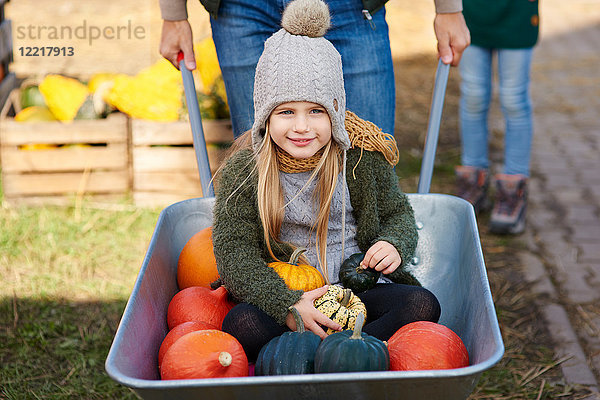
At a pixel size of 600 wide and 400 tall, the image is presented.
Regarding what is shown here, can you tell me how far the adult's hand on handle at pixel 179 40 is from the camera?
2.25 meters

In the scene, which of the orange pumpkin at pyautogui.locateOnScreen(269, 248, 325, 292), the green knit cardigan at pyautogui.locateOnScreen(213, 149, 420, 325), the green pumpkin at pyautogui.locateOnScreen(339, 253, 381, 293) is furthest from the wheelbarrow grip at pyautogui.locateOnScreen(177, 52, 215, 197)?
the green pumpkin at pyautogui.locateOnScreen(339, 253, 381, 293)

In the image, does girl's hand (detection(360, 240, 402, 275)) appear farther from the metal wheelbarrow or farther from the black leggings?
the metal wheelbarrow

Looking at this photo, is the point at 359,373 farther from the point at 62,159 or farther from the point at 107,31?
the point at 107,31

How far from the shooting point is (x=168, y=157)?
3.45 meters

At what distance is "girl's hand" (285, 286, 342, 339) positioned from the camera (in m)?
1.67

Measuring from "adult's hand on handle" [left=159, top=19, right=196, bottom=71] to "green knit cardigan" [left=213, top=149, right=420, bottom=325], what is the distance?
0.48 meters

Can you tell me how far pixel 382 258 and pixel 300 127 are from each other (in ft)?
1.36

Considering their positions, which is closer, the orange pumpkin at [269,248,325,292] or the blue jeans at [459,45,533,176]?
the orange pumpkin at [269,248,325,292]

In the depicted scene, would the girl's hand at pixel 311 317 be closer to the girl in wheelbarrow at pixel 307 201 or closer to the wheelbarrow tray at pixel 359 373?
the girl in wheelbarrow at pixel 307 201

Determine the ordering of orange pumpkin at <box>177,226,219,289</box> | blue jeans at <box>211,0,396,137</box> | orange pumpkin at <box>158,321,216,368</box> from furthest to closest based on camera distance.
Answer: blue jeans at <box>211,0,396,137</box> → orange pumpkin at <box>177,226,219,289</box> → orange pumpkin at <box>158,321,216,368</box>

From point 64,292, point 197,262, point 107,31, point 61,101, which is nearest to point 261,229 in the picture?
point 197,262

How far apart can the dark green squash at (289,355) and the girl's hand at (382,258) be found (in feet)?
1.10

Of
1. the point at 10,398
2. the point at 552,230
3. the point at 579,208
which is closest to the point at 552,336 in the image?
the point at 552,230

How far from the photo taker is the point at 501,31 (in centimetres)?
324
